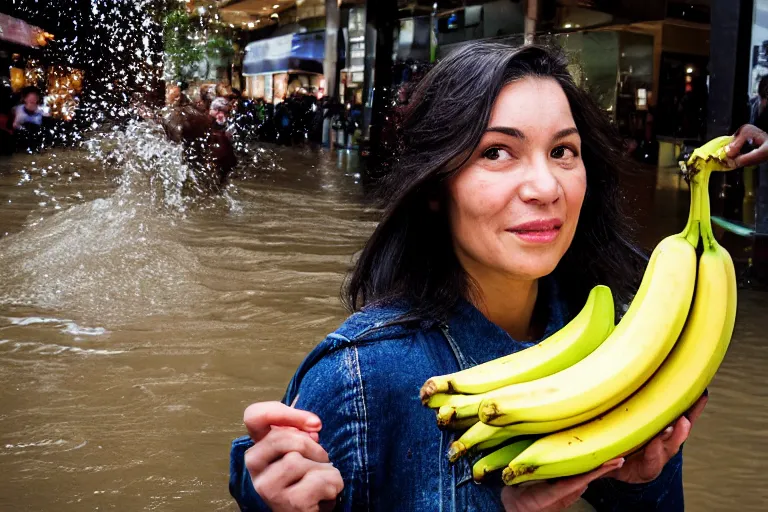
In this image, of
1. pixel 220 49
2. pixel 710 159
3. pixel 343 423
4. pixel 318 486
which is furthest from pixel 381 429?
pixel 220 49

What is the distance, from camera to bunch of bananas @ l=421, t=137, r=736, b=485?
111cm

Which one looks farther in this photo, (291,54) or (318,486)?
(291,54)

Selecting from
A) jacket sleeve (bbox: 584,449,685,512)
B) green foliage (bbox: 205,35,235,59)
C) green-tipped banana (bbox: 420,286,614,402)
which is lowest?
jacket sleeve (bbox: 584,449,685,512)

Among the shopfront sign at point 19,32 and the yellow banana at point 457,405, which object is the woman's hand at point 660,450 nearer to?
the yellow banana at point 457,405

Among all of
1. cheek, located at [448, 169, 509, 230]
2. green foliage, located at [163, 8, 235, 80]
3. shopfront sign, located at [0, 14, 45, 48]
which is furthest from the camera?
green foliage, located at [163, 8, 235, 80]

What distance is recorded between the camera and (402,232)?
5.59 ft

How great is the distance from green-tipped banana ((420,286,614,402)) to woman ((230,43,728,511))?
16cm

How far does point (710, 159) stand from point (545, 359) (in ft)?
1.31

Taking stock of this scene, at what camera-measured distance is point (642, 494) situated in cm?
157

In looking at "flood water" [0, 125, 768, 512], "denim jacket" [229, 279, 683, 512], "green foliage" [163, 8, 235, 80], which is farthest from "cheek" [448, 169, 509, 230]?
"green foliage" [163, 8, 235, 80]

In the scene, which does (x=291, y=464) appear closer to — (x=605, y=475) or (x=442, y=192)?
(x=605, y=475)

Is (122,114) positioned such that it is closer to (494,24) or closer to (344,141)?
(344,141)

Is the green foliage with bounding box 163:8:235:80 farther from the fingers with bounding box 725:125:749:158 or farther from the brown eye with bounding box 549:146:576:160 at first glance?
the fingers with bounding box 725:125:749:158

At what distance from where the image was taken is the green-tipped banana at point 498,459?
45.3 inches
